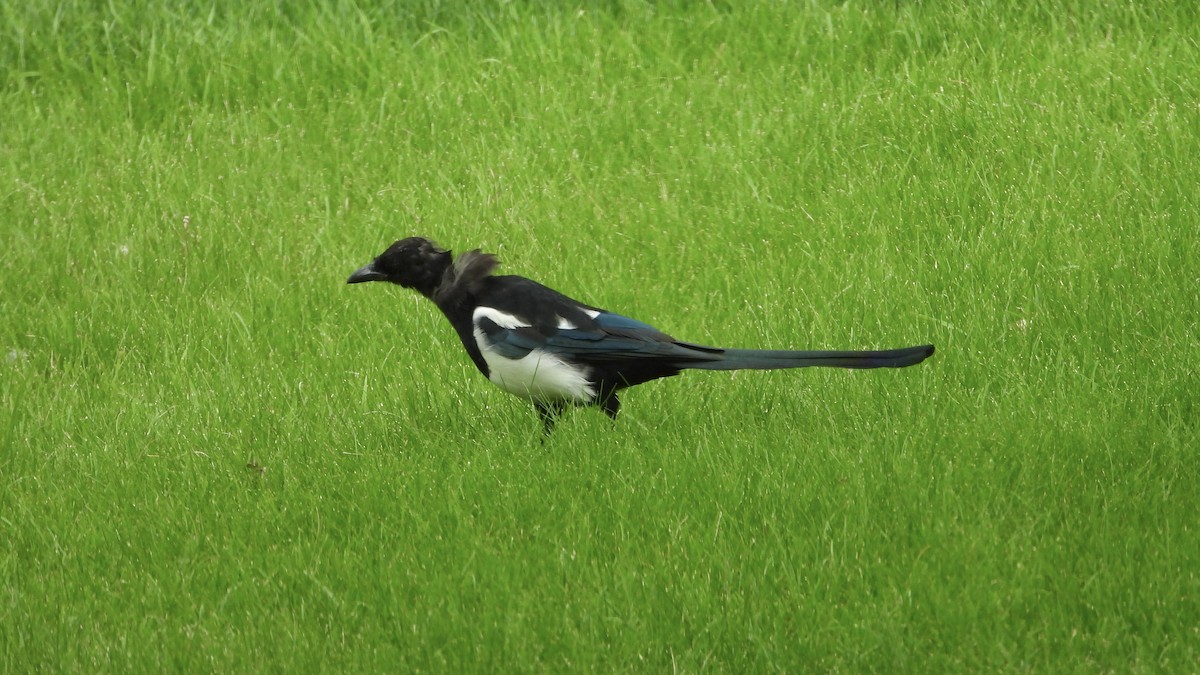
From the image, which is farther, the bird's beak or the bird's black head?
the bird's beak

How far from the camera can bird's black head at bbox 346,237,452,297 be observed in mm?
5293

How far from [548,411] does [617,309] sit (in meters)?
1.20

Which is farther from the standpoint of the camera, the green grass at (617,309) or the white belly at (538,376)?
the white belly at (538,376)

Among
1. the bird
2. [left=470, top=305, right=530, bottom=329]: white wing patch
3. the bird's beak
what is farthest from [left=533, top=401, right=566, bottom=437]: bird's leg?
the bird's beak

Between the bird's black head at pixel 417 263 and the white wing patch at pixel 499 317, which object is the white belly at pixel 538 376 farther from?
the bird's black head at pixel 417 263

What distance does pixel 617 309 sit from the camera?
625 centimetres

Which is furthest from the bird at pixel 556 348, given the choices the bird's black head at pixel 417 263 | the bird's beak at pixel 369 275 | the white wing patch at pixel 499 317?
the bird's beak at pixel 369 275

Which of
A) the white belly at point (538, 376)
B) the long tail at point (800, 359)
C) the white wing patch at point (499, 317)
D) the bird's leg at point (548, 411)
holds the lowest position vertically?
the bird's leg at point (548, 411)

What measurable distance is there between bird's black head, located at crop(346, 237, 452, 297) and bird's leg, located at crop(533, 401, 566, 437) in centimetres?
61

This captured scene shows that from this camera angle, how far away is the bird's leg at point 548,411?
512 cm

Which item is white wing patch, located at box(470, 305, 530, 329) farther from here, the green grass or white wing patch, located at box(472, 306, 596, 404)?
the green grass

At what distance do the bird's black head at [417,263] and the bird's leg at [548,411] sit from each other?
608 millimetres

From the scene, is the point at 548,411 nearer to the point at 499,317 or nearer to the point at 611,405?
the point at 611,405

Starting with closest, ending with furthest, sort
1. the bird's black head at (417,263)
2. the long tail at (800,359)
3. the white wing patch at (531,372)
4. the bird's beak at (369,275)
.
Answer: the long tail at (800,359), the white wing patch at (531,372), the bird's black head at (417,263), the bird's beak at (369,275)
